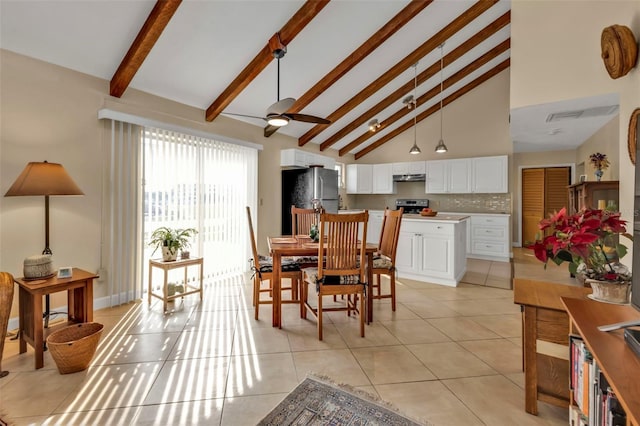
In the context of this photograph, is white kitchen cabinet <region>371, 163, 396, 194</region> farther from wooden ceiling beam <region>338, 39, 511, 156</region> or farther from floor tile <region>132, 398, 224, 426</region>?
floor tile <region>132, 398, 224, 426</region>

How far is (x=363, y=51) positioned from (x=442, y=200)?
4.30 meters

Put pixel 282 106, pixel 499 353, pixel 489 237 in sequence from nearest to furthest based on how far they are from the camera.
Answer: pixel 499 353 < pixel 282 106 < pixel 489 237

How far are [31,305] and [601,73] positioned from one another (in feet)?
16.1

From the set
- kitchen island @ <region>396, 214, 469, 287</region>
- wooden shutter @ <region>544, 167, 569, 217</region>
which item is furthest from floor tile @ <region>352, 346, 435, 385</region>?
wooden shutter @ <region>544, 167, 569, 217</region>

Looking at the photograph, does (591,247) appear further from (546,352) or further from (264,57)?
(264,57)

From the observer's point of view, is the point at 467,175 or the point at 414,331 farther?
the point at 467,175

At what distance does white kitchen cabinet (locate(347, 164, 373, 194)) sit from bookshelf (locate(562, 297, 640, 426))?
251 inches

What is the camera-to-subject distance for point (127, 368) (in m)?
2.16

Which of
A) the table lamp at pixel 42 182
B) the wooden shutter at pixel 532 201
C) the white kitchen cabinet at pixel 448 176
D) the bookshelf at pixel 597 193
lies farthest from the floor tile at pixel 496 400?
the wooden shutter at pixel 532 201

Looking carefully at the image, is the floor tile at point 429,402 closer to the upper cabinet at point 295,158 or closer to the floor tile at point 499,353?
the floor tile at point 499,353

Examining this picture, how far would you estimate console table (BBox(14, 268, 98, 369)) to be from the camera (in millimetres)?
2152

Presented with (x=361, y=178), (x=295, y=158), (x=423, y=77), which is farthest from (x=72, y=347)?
→ (x=361, y=178)

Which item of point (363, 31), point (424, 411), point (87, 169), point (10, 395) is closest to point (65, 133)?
point (87, 169)

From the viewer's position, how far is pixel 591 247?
1.52 m
